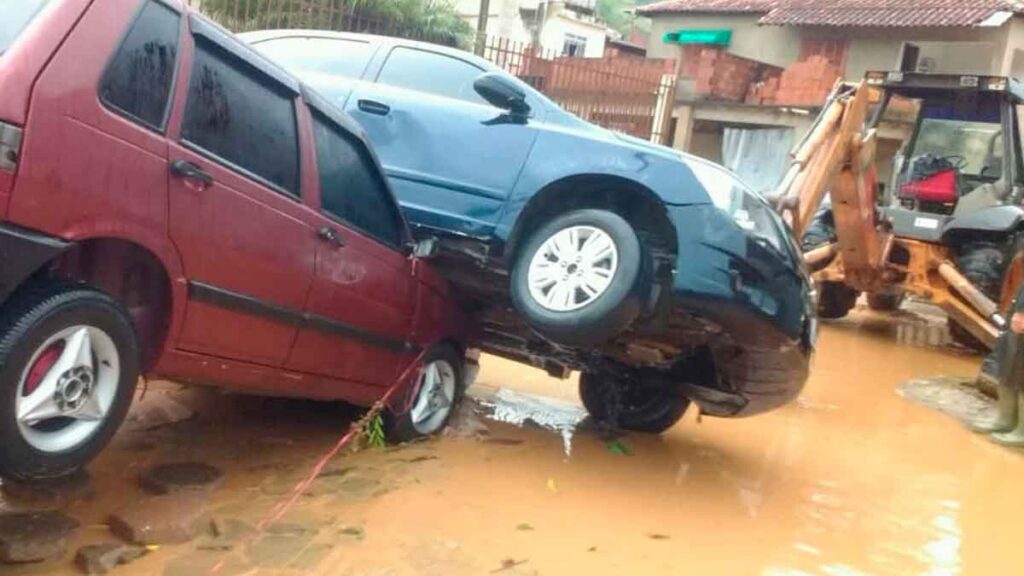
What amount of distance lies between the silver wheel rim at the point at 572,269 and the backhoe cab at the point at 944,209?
4.96 meters

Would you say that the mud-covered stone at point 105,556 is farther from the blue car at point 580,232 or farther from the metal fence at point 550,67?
the metal fence at point 550,67

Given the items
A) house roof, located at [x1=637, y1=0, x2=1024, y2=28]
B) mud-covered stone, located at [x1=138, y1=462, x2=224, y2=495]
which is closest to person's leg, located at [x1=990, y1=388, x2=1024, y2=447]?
mud-covered stone, located at [x1=138, y1=462, x2=224, y2=495]

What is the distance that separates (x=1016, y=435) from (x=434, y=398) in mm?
4443

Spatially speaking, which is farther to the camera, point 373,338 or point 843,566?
point 373,338

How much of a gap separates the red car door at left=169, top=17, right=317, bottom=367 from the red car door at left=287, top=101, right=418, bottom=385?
15 centimetres

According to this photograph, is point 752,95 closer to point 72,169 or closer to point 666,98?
point 666,98

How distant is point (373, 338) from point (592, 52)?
101 ft

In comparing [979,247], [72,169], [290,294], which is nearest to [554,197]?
[290,294]

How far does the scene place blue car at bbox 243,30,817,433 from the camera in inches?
189

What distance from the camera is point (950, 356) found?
11352 mm

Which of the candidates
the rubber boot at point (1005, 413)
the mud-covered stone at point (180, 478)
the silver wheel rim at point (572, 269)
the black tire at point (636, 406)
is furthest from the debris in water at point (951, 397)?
the mud-covered stone at point (180, 478)

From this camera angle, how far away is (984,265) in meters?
10.3

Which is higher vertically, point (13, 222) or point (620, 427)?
point (13, 222)

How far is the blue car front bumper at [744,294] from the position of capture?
4.75 metres
